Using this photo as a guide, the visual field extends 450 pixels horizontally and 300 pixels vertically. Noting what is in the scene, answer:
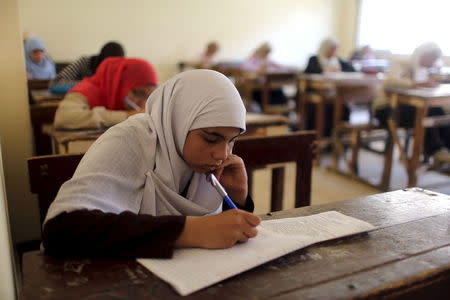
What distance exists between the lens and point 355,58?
7090 millimetres

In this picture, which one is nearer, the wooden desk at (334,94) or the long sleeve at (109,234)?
the long sleeve at (109,234)

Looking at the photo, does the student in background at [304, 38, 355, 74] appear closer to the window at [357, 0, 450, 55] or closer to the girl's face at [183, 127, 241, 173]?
the window at [357, 0, 450, 55]

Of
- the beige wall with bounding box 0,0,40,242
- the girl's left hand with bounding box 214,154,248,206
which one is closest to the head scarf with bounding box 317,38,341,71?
the beige wall with bounding box 0,0,40,242

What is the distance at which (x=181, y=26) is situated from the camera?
6.79 m

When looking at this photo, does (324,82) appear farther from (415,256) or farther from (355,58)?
→ (415,256)

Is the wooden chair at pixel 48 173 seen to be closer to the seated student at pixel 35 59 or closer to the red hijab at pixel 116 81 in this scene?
the red hijab at pixel 116 81

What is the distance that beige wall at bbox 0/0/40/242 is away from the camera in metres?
1.96

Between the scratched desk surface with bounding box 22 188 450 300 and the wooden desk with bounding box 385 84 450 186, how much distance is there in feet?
8.31

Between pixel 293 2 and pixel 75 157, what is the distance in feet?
23.0

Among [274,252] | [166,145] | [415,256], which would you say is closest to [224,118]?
[166,145]

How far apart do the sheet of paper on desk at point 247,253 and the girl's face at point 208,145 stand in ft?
0.58

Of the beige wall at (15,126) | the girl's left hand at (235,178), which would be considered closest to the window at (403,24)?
the beige wall at (15,126)

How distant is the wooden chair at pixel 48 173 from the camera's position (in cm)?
137

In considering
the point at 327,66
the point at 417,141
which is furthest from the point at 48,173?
the point at 327,66
